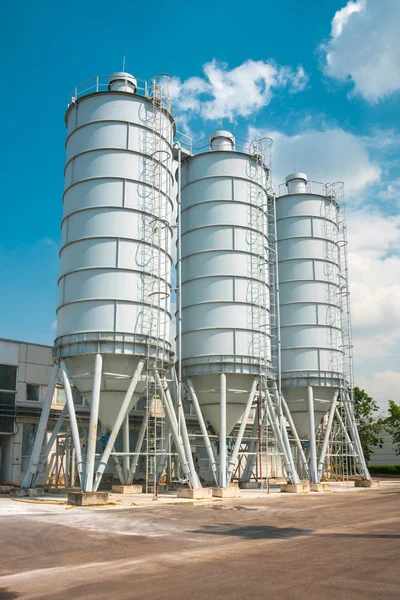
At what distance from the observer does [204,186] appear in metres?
30.6

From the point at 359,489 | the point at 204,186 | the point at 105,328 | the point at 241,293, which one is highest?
the point at 204,186

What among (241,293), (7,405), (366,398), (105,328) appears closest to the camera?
(105,328)

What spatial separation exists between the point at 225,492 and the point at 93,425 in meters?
6.69

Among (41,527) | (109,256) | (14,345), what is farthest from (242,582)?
(14,345)

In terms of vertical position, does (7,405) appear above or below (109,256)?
below

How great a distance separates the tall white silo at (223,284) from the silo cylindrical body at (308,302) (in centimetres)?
455

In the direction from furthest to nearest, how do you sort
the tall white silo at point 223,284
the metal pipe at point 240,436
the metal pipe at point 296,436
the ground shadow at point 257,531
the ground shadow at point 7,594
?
the metal pipe at point 296,436 < the tall white silo at point 223,284 < the metal pipe at point 240,436 < the ground shadow at point 257,531 < the ground shadow at point 7,594

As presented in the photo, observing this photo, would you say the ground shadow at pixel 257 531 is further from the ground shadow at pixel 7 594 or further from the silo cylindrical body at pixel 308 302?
the silo cylindrical body at pixel 308 302

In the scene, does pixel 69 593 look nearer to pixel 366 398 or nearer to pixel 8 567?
A: pixel 8 567

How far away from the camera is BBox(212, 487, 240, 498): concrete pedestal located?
82.5ft

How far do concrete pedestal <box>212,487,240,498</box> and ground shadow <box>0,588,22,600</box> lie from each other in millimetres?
17798

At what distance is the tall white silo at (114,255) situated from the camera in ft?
78.2

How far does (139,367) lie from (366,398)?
3527cm

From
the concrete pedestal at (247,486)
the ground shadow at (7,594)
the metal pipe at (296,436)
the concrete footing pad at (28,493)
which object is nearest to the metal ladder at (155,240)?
the concrete footing pad at (28,493)
